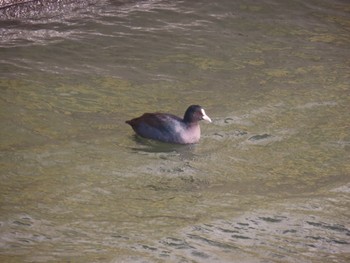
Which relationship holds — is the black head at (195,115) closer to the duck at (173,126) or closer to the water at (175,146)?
the duck at (173,126)

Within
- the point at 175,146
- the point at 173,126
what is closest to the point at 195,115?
the point at 173,126

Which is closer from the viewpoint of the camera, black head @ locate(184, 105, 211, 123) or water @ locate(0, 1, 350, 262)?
water @ locate(0, 1, 350, 262)

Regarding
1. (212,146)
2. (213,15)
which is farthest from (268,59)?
(212,146)

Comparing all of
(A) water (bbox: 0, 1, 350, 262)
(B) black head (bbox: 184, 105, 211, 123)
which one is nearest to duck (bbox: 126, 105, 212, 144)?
(B) black head (bbox: 184, 105, 211, 123)

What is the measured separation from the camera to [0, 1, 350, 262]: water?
8219 mm

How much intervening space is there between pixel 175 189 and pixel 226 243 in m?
1.30

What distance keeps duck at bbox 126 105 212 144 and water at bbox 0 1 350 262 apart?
0.42 ft

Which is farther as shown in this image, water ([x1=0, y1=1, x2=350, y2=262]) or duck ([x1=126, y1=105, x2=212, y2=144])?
duck ([x1=126, y1=105, x2=212, y2=144])

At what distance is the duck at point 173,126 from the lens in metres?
10.7

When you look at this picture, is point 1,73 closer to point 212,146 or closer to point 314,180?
point 212,146

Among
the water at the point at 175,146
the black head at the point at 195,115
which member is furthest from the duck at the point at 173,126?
the water at the point at 175,146

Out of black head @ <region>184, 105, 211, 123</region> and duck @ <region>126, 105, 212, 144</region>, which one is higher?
black head @ <region>184, 105, 211, 123</region>

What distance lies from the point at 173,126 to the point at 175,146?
262mm

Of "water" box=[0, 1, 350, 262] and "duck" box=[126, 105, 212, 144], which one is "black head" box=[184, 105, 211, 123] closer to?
"duck" box=[126, 105, 212, 144]
